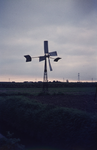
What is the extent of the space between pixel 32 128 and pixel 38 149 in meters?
2.00

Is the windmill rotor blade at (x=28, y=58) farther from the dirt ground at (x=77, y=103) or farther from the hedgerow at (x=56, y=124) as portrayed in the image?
the hedgerow at (x=56, y=124)

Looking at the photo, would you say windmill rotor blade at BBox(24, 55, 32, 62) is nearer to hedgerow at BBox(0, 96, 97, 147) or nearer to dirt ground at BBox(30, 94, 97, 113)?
dirt ground at BBox(30, 94, 97, 113)

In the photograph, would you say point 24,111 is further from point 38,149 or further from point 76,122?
point 76,122

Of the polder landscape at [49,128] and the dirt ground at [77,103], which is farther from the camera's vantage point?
the dirt ground at [77,103]

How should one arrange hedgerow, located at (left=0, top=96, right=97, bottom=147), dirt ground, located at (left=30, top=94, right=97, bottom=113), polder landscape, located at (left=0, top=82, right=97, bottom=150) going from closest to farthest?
polder landscape, located at (left=0, top=82, right=97, bottom=150) → hedgerow, located at (left=0, top=96, right=97, bottom=147) → dirt ground, located at (left=30, top=94, right=97, bottom=113)

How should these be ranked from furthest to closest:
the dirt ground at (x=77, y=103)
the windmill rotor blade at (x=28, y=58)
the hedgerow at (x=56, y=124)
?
the windmill rotor blade at (x=28, y=58), the dirt ground at (x=77, y=103), the hedgerow at (x=56, y=124)

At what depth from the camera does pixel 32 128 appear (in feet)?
37.5

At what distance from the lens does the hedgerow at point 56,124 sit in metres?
7.96

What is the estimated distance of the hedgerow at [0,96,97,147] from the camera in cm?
796

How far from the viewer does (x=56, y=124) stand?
961cm

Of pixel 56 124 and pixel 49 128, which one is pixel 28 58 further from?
pixel 56 124

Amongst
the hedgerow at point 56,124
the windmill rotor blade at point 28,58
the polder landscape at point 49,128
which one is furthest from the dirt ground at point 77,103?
the windmill rotor blade at point 28,58

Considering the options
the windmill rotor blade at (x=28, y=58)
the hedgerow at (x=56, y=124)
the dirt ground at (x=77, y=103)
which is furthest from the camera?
→ the windmill rotor blade at (x=28, y=58)

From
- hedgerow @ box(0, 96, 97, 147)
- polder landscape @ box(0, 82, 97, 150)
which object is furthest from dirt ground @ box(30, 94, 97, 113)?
hedgerow @ box(0, 96, 97, 147)
